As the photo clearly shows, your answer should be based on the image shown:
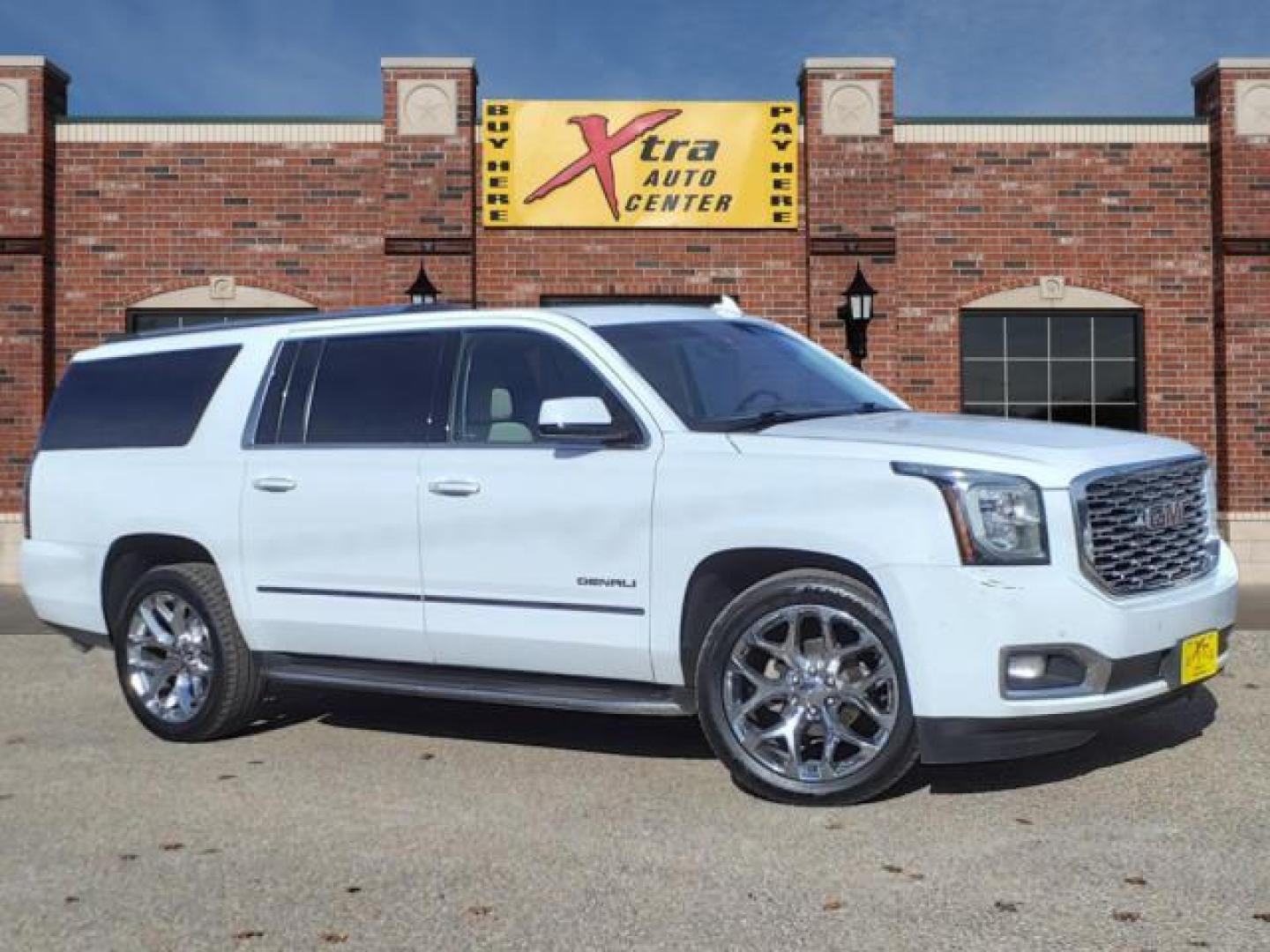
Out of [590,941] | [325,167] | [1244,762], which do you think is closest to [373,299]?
[325,167]

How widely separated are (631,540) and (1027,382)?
489 inches

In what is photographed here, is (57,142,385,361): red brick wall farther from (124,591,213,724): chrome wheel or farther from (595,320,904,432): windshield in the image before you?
(595,320,904,432): windshield

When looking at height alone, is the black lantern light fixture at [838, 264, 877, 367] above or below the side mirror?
above

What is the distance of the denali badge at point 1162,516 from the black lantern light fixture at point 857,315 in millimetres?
10371

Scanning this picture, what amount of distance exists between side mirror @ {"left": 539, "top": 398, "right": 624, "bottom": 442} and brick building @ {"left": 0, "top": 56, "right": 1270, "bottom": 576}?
1151 centimetres

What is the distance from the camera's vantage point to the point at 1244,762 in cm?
607

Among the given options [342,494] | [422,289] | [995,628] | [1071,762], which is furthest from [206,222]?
[995,628]

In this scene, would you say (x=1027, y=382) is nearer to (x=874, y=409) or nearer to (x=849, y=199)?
(x=849, y=199)

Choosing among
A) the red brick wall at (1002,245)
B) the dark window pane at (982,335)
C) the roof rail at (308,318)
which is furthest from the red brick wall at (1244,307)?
the roof rail at (308,318)

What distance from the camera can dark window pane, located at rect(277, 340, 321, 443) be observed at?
22.2 feet

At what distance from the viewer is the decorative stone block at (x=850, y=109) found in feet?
55.1

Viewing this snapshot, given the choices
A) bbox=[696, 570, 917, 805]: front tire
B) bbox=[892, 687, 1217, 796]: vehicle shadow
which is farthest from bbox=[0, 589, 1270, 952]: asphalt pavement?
bbox=[696, 570, 917, 805]: front tire

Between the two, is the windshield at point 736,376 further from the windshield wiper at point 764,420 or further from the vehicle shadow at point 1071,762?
the vehicle shadow at point 1071,762

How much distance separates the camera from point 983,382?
17156mm
